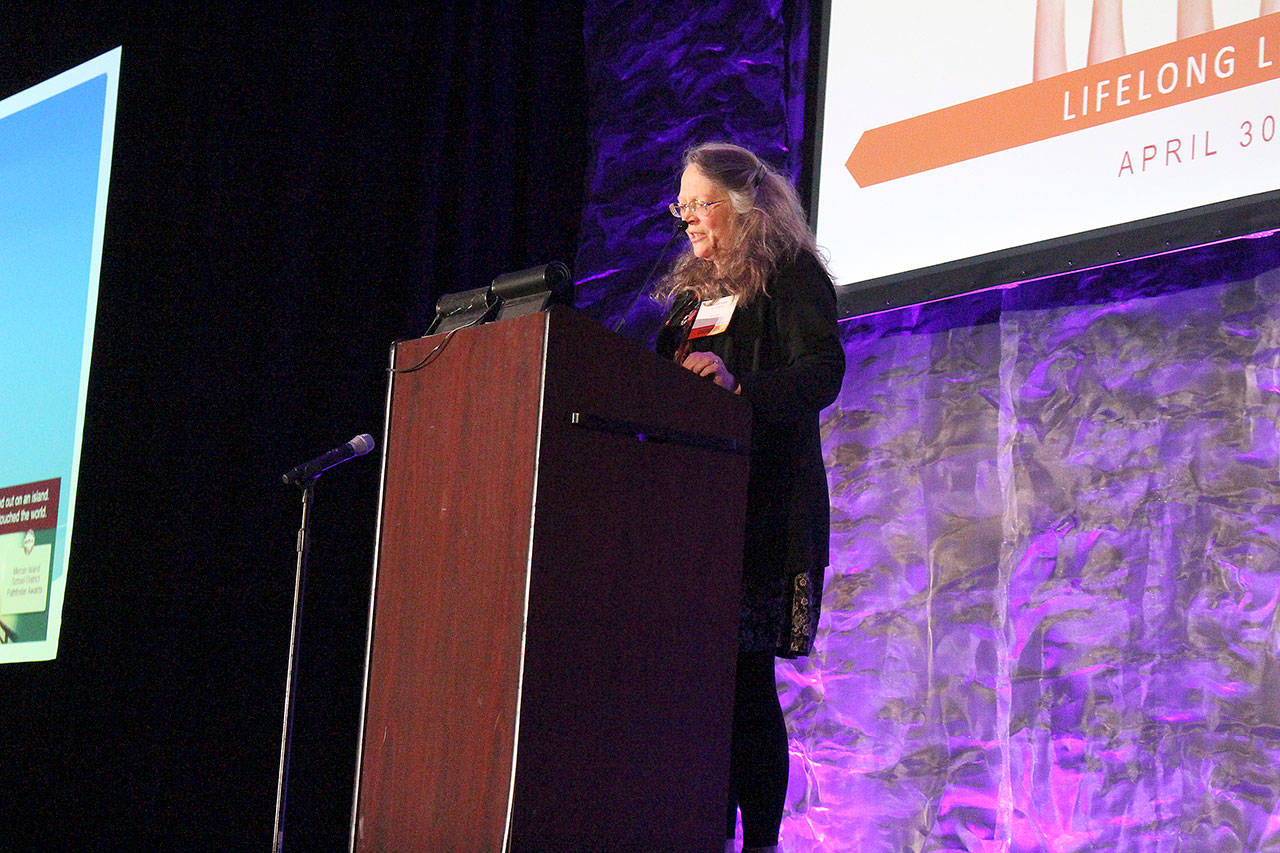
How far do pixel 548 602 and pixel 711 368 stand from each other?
18.7 inches

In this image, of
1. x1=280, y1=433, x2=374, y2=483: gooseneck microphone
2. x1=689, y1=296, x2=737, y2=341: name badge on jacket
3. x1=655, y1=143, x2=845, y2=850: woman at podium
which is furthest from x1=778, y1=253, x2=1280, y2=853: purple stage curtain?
x1=280, y1=433, x2=374, y2=483: gooseneck microphone

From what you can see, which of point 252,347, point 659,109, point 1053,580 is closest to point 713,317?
point 1053,580

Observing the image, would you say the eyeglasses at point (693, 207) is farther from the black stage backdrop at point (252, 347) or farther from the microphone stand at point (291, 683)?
the black stage backdrop at point (252, 347)

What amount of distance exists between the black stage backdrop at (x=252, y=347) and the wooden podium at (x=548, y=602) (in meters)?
1.71

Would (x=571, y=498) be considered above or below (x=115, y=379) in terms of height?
below

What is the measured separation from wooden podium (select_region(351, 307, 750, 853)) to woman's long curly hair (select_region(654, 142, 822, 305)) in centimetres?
34

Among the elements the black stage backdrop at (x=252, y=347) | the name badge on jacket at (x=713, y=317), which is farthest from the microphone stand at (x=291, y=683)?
the black stage backdrop at (x=252, y=347)

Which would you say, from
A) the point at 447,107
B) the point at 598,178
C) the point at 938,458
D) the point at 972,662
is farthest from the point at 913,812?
the point at 447,107

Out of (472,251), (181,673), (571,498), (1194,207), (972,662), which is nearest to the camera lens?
(571,498)

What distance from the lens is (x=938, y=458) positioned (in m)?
2.45

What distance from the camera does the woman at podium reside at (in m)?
1.70

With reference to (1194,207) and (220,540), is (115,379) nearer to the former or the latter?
(220,540)

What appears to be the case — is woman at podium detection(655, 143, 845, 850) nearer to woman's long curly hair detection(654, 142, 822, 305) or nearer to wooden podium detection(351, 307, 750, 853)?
woman's long curly hair detection(654, 142, 822, 305)

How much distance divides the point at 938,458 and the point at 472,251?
4.93ft
